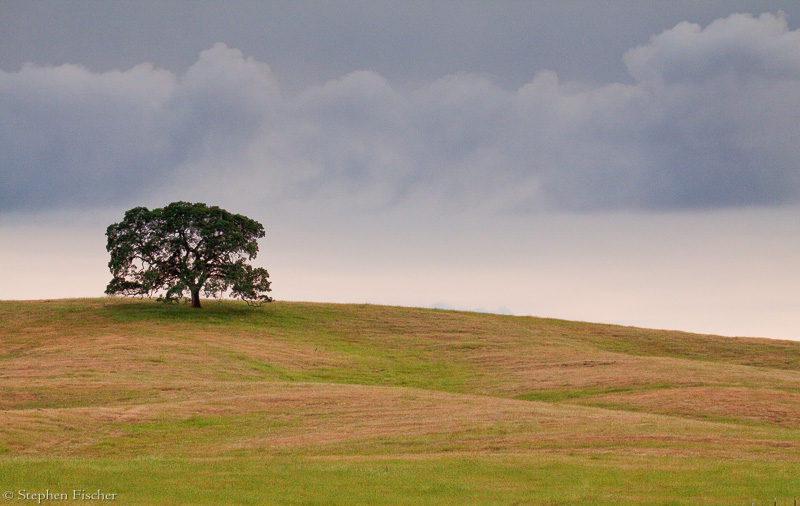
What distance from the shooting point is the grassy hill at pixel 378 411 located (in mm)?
21453

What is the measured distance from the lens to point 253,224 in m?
68.4

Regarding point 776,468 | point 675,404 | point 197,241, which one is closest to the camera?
point 776,468

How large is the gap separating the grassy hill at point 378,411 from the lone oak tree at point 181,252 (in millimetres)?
3048

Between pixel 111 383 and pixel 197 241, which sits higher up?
pixel 197 241

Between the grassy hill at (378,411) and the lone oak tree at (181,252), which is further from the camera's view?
the lone oak tree at (181,252)

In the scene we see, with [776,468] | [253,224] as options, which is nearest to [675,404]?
[776,468]

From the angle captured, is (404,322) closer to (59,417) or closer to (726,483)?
(59,417)

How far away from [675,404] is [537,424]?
1044cm

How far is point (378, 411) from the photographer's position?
3441 centimetres

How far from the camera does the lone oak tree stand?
64.2 meters

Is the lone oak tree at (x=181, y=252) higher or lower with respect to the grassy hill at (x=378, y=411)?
higher

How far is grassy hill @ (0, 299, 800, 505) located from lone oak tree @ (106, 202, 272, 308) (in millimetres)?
3048

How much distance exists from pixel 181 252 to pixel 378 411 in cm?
3735

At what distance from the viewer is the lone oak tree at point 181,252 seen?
64.2 meters
